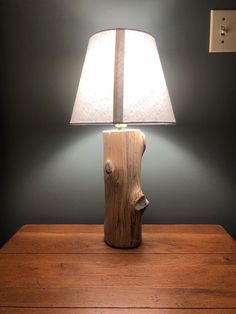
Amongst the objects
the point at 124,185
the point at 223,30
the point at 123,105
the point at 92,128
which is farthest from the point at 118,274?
the point at 223,30

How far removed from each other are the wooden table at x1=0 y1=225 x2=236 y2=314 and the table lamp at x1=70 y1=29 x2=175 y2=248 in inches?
3.4

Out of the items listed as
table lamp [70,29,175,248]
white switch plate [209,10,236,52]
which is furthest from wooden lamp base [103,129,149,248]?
white switch plate [209,10,236,52]

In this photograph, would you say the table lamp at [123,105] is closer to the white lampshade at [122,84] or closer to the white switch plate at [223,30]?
the white lampshade at [122,84]

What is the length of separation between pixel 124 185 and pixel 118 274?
0.21m

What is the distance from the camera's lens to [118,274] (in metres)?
0.55

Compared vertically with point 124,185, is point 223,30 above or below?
above

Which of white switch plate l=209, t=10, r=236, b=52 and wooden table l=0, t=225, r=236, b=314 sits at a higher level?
white switch plate l=209, t=10, r=236, b=52

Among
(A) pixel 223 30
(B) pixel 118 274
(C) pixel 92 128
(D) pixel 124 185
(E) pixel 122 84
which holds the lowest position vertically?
(B) pixel 118 274

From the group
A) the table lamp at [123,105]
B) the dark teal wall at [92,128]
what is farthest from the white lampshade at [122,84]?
the dark teal wall at [92,128]

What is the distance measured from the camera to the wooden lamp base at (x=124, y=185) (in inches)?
25.1

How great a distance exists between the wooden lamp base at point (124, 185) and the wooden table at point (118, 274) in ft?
0.15

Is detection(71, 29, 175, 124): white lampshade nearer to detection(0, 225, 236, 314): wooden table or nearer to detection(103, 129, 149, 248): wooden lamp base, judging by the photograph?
detection(103, 129, 149, 248): wooden lamp base

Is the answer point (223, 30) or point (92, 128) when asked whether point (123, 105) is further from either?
point (223, 30)

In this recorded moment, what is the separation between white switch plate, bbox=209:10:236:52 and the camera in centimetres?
84
